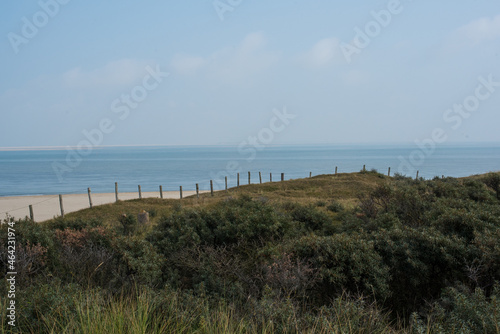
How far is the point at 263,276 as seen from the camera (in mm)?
6328

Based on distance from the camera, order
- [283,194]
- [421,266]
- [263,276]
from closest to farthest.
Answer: [421,266]
[263,276]
[283,194]

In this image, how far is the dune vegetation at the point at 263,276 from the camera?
371cm

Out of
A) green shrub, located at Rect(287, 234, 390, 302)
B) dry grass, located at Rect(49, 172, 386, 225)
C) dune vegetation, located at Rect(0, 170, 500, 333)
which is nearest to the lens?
dune vegetation, located at Rect(0, 170, 500, 333)

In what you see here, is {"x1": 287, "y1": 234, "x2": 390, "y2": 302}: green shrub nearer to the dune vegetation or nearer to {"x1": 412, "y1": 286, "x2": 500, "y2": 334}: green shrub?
the dune vegetation

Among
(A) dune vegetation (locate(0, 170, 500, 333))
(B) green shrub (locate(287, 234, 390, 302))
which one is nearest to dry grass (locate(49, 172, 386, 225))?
(A) dune vegetation (locate(0, 170, 500, 333))

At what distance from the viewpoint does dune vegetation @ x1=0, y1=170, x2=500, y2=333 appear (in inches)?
146

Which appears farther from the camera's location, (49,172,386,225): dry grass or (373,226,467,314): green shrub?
(49,172,386,225): dry grass

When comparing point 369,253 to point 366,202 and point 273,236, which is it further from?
point 366,202

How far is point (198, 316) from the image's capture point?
400cm

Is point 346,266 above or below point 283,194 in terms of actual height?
above

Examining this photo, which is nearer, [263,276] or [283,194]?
[263,276]

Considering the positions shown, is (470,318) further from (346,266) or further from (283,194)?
(283,194)

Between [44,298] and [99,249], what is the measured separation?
3337 mm

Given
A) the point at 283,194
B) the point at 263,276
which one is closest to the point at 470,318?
the point at 263,276
